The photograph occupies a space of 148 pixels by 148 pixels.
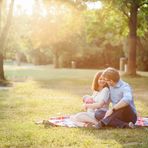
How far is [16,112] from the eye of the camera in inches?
496

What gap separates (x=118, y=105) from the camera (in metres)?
9.80

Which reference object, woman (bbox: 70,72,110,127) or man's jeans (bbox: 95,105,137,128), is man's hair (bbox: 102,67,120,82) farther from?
man's jeans (bbox: 95,105,137,128)

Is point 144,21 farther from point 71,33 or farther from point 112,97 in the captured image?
point 112,97

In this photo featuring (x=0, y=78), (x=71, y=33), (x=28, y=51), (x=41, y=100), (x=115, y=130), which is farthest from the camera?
(x=28, y=51)

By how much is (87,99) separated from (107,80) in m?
0.68

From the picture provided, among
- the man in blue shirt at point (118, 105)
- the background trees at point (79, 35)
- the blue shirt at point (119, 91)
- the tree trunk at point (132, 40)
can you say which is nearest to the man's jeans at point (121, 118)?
the man in blue shirt at point (118, 105)

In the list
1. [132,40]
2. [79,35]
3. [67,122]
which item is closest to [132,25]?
[132,40]

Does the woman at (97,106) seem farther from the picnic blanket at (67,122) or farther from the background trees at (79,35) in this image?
the background trees at (79,35)

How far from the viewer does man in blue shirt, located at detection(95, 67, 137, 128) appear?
984 cm

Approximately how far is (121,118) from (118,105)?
0.36 metres

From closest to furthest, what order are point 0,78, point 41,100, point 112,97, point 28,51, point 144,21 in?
1. point 112,97
2. point 41,100
3. point 0,78
4. point 144,21
5. point 28,51

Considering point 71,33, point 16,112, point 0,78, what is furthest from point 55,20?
point 16,112

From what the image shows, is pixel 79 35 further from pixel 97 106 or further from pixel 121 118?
pixel 121 118

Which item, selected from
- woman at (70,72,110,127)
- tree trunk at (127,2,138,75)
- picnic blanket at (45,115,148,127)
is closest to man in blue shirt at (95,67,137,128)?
woman at (70,72,110,127)
